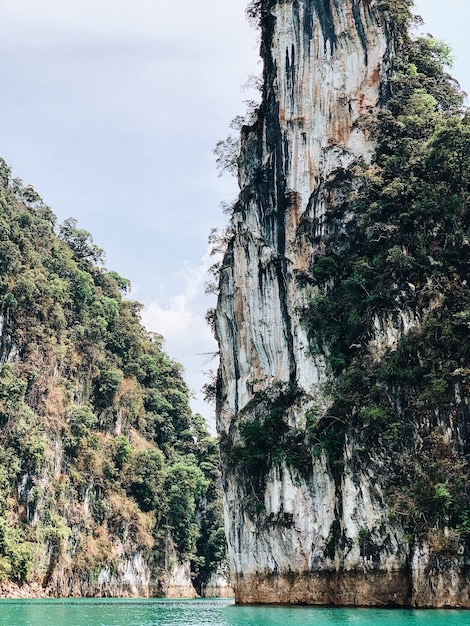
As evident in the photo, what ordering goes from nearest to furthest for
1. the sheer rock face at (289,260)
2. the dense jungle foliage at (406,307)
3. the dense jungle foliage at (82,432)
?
the dense jungle foliage at (406,307) < the sheer rock face at (289,260) < the dense jungle foliage at (82,432)

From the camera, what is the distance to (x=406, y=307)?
21.2 m

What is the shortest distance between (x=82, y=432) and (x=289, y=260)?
20982 millimetres

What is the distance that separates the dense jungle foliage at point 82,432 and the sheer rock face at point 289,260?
13.2 m

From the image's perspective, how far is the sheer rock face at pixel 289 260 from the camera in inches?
880

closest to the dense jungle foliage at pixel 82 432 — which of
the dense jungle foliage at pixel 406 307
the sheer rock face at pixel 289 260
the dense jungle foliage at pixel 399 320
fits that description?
→ the sheer rock face at pixel 289 260

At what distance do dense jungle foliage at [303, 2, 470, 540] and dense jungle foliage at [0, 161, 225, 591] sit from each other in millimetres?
18165

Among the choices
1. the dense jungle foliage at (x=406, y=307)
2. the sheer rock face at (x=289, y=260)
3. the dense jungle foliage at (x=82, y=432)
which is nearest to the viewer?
the dense jungle foliage at (x=406, y=307)

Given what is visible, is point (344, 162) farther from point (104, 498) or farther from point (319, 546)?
point (104, 498)

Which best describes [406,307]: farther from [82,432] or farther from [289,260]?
[82,432]

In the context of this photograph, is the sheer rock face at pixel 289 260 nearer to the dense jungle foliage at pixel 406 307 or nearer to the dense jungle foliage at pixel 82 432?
the dense jungle foliage at pixel 406 307

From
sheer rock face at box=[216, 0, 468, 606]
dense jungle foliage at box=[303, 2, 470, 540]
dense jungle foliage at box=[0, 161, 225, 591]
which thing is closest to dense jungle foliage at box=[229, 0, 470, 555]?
dense jungle foliage at box=[303, 2, 470, 540]

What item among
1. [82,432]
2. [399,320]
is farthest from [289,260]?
[82,432]

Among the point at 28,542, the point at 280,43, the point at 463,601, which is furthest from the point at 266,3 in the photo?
the point at 28,542

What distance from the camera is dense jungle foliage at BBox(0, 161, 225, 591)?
36812 millimetres
